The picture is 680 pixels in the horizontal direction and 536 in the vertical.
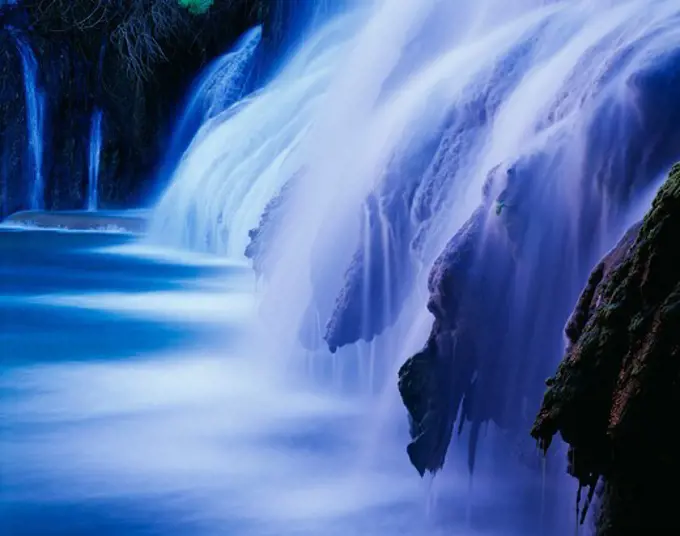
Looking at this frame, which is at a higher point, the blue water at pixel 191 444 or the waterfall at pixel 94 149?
the waterfall at pixel 94 149

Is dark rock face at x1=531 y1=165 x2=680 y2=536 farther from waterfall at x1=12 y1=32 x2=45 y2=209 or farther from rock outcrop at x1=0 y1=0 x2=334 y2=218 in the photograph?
waterfall at x1=12 y1=32 x2=45 y2=209

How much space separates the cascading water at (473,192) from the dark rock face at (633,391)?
927mm

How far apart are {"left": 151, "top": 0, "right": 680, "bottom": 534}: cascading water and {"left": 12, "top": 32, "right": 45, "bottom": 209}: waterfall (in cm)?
983

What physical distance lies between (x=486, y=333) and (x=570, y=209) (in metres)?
0.44

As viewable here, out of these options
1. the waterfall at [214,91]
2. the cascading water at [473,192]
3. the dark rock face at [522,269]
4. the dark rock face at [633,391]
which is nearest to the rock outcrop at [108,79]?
the waterfall at [214,91]

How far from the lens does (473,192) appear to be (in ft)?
12.6

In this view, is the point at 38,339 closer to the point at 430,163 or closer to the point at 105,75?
the point at 430,163

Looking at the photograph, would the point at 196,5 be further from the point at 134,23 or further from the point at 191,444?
the point at 191,444

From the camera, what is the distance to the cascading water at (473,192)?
10.2 ft

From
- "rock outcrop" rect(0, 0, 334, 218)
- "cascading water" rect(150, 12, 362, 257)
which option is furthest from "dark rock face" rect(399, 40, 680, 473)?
"rock outcrop" rect(0, 0, 334, 218)

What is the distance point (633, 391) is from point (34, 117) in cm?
1474

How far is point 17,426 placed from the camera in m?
4.22

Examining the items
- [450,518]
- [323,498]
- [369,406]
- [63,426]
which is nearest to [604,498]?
[450,518]

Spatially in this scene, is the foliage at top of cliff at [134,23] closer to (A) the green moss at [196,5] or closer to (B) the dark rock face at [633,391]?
(A) the green moss at [196,5]
